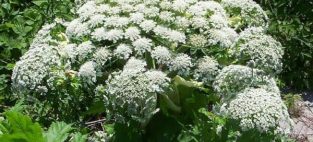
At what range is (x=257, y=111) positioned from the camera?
267 cm

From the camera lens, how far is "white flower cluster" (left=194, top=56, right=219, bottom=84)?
289 centimetres

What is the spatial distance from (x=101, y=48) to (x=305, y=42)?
266cm

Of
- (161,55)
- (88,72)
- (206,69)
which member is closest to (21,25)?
(88,72)

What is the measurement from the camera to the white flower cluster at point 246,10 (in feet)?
10.4

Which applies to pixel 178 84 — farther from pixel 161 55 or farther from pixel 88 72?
pixel 88 72

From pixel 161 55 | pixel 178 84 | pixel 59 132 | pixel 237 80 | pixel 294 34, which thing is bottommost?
pixel 294 34

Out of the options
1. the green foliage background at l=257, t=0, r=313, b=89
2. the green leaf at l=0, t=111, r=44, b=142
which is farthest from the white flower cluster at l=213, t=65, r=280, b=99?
the green foliage background at l=257, t=0, r=313, b=89

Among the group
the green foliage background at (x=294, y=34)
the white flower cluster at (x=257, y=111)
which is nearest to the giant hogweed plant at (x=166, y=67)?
the white flower cluster at (x=257, y=111)

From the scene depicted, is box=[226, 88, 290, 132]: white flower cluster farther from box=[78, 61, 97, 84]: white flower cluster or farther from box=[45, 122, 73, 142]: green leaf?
box=[45, 122, 73, 142]: green leaf

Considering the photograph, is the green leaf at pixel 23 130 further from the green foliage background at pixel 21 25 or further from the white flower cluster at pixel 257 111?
the green foliage background at pixel 21 25

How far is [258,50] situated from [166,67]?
47cm

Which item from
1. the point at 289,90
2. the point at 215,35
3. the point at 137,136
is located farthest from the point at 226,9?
the point at 289,90

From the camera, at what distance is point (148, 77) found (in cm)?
278

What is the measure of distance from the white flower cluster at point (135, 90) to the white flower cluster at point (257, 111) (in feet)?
1.15
